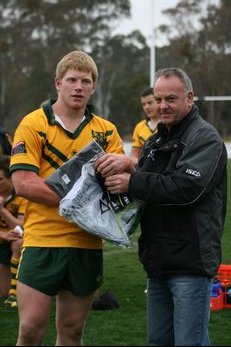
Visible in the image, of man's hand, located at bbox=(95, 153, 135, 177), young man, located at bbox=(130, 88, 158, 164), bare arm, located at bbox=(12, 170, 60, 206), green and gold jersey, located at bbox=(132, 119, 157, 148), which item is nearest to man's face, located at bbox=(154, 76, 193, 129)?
man's hand, located at bbox=(95, 153, 135, 177)

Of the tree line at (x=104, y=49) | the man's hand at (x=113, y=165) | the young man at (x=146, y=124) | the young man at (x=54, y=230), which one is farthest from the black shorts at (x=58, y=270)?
the tree line at (x=104, y=49)

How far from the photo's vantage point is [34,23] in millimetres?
41594

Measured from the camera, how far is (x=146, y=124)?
8914 millimetres

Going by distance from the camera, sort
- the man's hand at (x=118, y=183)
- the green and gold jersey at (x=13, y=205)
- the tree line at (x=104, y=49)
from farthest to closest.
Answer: the tree line at (x=104, y=49), the green and gold jersey at (x=13, y=205), the man's hand at (x=118, y=183)

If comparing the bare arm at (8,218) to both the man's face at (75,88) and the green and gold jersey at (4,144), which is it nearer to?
the green and gold jersey at (4,144)

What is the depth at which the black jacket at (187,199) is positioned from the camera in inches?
137

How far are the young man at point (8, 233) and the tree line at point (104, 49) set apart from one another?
84.7ft

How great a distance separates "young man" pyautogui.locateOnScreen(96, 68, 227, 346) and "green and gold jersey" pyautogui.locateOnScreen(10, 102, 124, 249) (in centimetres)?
36

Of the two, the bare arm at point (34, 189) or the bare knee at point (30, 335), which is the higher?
the bare arm at point (34, 189)

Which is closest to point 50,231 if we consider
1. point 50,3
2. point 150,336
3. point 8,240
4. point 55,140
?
point 55,140

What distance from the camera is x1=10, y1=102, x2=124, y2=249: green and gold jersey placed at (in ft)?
12.8

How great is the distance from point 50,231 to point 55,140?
48cm

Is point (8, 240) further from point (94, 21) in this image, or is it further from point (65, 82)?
point (94, 21)

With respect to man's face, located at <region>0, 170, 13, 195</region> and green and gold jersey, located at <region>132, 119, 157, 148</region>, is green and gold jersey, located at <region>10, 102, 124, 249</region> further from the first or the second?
green and gold jersey, located at <region>132, 119, 157, 148</region>
